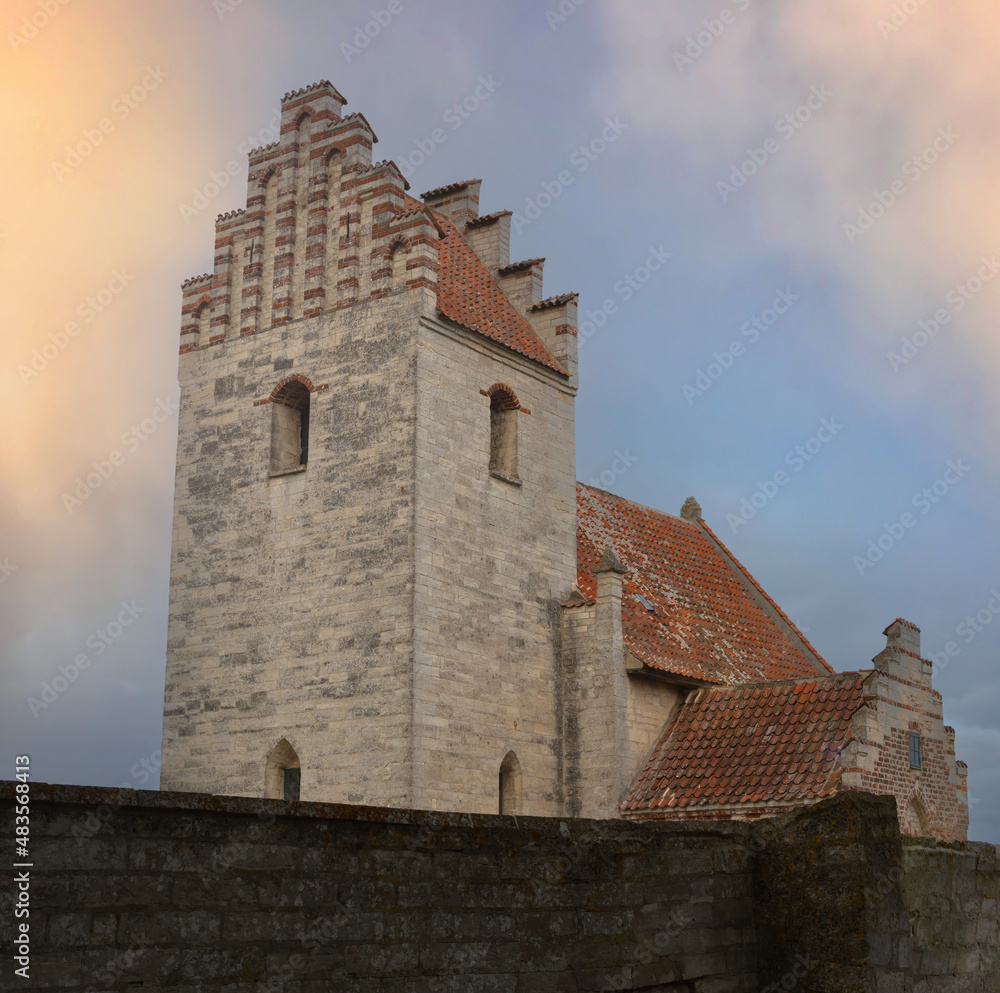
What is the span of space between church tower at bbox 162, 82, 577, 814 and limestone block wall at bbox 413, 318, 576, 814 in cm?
4

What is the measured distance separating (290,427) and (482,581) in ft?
14.2

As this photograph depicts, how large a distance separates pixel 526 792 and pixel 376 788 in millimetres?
2847

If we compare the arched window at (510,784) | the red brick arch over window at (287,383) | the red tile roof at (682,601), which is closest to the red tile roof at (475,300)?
the red brick arch over window at (287,383)

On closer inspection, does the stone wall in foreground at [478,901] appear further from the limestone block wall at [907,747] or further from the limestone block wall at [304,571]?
the limestone block wall at [304,571]

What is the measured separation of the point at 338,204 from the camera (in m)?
20.4

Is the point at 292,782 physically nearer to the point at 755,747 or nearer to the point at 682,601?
the point at 755,747

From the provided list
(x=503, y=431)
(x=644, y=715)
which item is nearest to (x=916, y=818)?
(x=644, y=715)

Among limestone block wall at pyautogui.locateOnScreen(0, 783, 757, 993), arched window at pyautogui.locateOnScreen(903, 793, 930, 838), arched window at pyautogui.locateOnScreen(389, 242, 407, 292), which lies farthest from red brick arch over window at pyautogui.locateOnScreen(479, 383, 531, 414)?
limestone block wall at pyautogui.locateOnScreen(0, 783, 757, 993)

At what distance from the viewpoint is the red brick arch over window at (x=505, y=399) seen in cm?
2062

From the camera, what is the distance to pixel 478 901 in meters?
6.14

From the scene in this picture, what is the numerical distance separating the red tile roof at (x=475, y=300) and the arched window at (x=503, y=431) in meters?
0.91

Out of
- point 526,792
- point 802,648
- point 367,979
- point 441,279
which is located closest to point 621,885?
point 367,979

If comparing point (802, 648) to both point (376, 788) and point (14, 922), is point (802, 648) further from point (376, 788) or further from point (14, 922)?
point (14, 922)

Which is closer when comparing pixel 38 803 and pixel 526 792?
pixel 38 803
